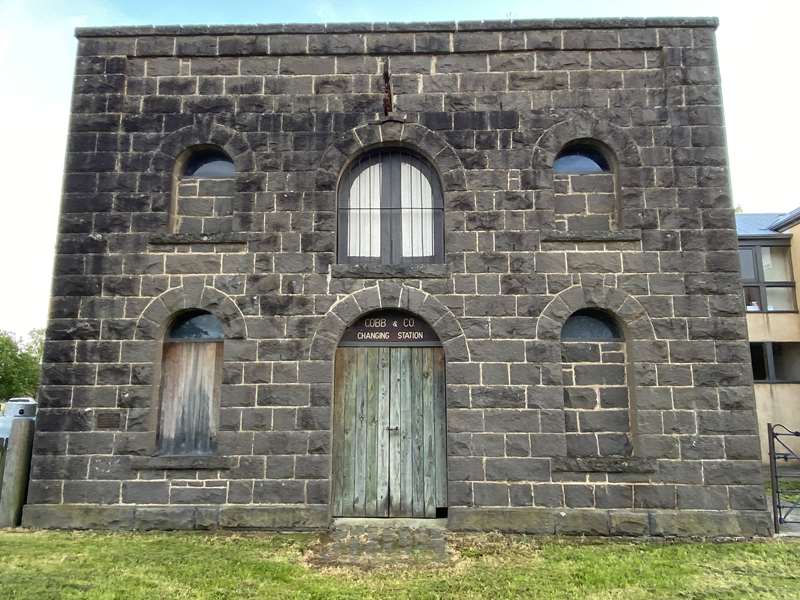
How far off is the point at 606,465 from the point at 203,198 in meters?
7.08

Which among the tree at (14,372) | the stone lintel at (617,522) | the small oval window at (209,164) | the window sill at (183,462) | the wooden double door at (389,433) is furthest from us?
the tree at (14,372)

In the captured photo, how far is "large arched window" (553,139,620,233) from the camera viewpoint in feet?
28.4

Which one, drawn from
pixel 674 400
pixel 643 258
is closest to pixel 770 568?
pixel 674 400

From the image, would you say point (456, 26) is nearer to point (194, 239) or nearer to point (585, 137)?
point (585, 137)

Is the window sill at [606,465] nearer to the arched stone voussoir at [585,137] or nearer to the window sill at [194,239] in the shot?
the arched stone voussoir at [585,137]

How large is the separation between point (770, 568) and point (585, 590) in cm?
244

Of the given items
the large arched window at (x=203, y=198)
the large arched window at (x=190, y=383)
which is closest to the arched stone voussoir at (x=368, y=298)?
the large arched window at (x=190, y=383)

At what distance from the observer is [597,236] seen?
839cm

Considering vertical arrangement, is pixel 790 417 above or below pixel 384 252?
below

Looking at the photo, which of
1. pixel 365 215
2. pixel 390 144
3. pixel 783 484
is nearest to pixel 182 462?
pixel 365 215

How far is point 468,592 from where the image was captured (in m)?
5.70

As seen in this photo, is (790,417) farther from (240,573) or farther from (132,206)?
(132,206)

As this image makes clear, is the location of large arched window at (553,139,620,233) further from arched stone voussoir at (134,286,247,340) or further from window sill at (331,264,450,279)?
arched stone voussoir at (134,286,247,340)

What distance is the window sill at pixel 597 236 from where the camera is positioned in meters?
8.39
